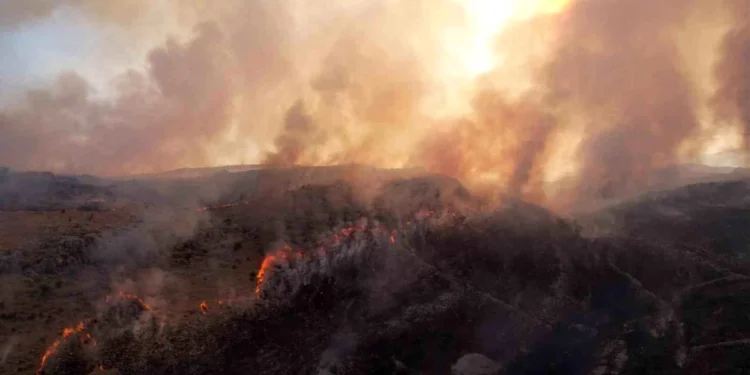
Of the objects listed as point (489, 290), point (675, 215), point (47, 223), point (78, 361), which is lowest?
point (78, 361)

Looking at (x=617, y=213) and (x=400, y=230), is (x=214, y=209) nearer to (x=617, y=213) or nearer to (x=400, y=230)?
(x=400, y=230)

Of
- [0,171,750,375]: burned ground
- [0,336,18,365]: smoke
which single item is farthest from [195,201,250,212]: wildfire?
[0,336,18,365]: smoke

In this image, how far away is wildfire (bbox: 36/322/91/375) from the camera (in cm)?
4362

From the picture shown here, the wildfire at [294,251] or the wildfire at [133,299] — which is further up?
the wildfire at [294,251]

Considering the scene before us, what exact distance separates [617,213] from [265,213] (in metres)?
43.4

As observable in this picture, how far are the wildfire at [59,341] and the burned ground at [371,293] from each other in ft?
1.31

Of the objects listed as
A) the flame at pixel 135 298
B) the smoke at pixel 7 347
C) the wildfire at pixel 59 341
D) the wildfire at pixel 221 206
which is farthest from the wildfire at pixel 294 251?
the smoke at pixel 7 347

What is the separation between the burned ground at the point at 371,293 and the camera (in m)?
49.5

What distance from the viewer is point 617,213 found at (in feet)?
275

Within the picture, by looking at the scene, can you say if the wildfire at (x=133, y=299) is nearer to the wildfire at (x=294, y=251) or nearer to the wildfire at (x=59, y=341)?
the wildfire at (x=59, y=341)

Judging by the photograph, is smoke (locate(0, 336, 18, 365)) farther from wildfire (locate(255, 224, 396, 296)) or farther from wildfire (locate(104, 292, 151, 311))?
wildfire (locate(255, 224, 396, 296))

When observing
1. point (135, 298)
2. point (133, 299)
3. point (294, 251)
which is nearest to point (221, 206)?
point (294, 251)

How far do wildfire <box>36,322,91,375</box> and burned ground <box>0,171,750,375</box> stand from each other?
40cm

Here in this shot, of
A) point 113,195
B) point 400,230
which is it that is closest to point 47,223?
point 113,195
